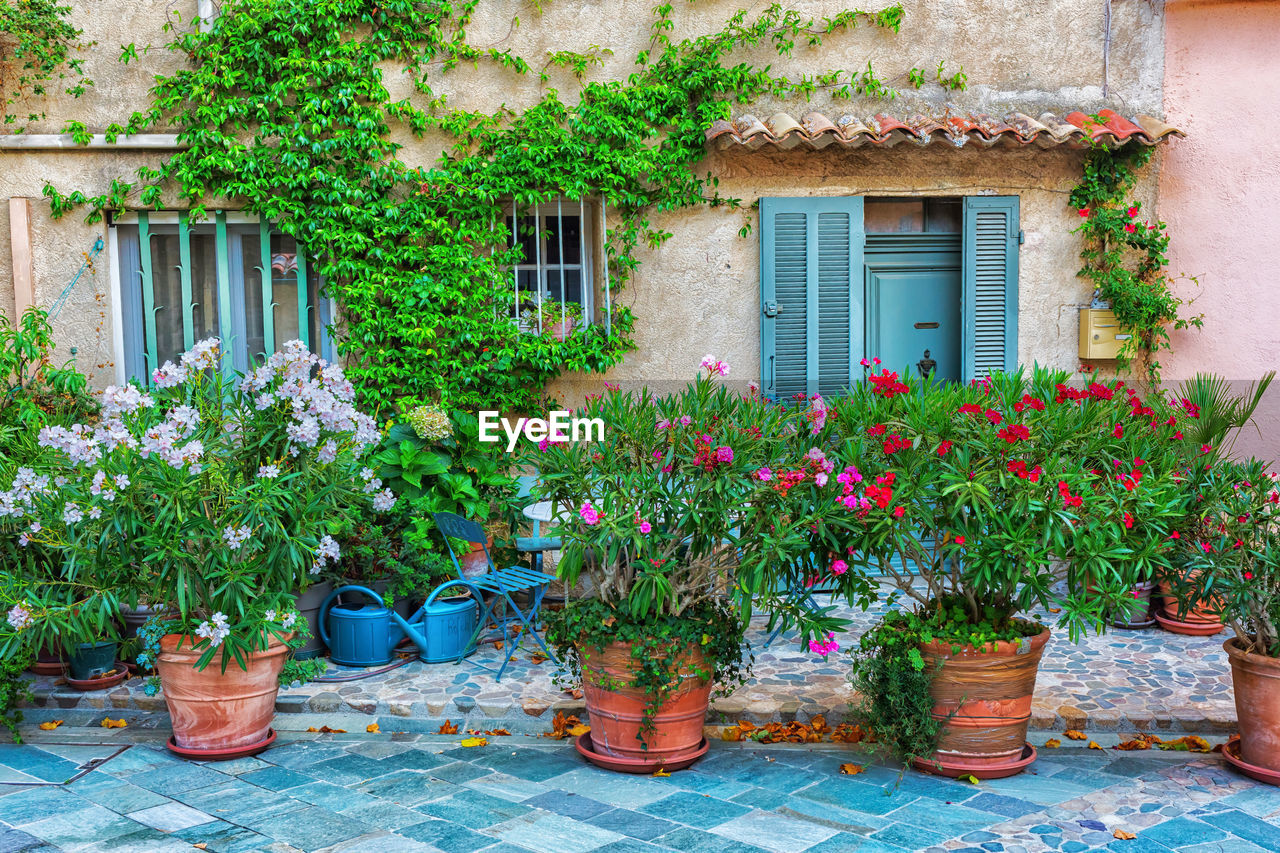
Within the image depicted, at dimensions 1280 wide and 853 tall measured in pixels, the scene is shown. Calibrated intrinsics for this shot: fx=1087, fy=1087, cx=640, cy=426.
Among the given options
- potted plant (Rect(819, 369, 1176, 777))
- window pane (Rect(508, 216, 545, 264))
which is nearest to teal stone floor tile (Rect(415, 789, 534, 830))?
potted plant (Rect(819, 369, 1176, 777))

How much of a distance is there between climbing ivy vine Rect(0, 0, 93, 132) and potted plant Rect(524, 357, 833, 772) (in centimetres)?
536

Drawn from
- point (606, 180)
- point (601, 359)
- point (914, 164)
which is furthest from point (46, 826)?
point (914, 164)

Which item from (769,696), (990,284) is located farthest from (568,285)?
(769,696)

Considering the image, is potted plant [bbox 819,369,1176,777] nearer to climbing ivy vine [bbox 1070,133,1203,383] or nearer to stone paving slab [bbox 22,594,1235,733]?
stone paving slab [bbox 22,594,1235,733]

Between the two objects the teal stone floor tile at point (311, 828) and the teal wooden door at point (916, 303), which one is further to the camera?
the teal wooden door at point (916, 303)

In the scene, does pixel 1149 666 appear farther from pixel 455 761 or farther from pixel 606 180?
pixel 606 180

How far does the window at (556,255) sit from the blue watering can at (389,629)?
7.97 ft

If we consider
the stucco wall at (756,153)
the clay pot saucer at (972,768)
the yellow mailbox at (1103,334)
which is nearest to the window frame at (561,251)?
the stucco wall at (756,153)

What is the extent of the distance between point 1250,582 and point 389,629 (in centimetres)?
445

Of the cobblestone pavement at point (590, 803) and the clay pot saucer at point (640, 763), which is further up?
the clay pot saucer at point (640, 763)

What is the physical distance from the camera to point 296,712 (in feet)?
18.7

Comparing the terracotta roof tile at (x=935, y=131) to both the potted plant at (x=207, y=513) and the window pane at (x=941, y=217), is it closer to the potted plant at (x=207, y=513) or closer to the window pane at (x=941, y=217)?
the window pane at (x=941, y=217)

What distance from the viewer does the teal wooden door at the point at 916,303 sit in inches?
331

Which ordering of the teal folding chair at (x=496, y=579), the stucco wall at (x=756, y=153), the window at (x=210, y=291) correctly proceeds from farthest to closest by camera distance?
1. the window at (x=210, y=291)
2. the stucco wall at (x=756, y=153)
3. the teal folding chair at (x=496, y=579)
